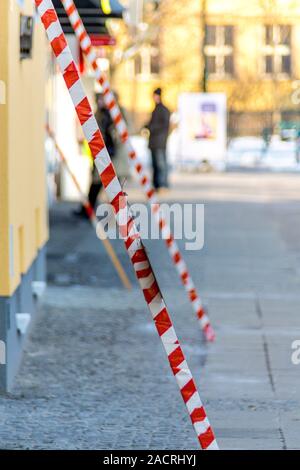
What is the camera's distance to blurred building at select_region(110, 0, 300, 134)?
194 feet

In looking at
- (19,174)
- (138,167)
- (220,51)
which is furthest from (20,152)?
(220,51)

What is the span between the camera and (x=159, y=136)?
28.0 metres

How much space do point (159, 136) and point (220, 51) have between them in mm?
42219

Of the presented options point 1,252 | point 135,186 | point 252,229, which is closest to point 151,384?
point 1,252

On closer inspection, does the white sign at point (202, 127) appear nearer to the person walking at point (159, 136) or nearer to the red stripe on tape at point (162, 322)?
the person walking at point (159, 136)

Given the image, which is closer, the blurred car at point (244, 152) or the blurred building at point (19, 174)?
the blurred building at point (19, 174)

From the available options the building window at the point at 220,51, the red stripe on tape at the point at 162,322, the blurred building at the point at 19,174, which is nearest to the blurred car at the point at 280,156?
the building window at the point at 220,51

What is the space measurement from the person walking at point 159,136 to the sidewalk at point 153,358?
10.2 m

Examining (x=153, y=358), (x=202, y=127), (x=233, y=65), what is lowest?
(x=233, y=65)

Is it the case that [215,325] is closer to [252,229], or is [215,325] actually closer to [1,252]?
[1,252]

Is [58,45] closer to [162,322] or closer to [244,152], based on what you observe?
[162,322]

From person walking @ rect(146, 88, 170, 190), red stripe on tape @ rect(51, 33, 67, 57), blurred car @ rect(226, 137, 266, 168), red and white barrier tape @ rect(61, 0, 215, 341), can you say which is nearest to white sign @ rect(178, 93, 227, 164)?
blurred car @ rect(226, 137, 266, 168)

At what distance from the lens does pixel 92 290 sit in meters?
13.2

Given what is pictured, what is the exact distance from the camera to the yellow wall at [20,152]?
8242 millimetres
